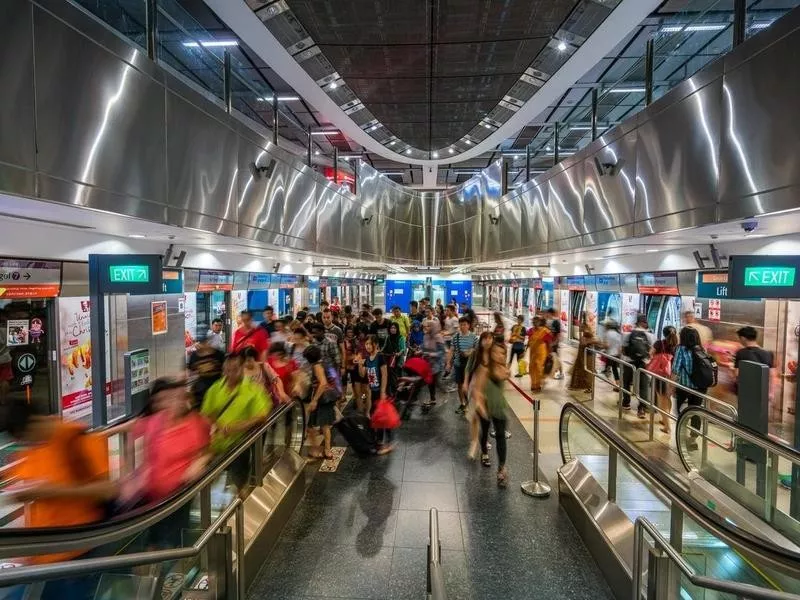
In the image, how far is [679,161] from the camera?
424 centimetres

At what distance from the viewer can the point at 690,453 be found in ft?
18.6

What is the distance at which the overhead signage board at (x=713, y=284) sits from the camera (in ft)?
19.2

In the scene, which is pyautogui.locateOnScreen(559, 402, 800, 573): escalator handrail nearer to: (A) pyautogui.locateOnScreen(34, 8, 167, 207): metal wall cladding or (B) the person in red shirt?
(A) pyautogui.locateOnScreen(34, 8, 167, 207): metal wall cladding

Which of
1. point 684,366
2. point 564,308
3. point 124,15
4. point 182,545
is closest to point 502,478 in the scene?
point 182,545

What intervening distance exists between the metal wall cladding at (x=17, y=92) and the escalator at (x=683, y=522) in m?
4.38

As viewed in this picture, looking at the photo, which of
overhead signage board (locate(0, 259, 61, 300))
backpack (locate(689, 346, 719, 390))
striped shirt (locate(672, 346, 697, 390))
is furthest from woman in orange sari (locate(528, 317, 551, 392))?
overhead signage board (locate(0, 259, 61, 300))

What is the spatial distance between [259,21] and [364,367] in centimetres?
437

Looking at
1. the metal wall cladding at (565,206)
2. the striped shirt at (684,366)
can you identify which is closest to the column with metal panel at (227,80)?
the metal wall cladding at (565,206)

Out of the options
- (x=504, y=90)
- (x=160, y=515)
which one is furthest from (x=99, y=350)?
(x=504, y=90)

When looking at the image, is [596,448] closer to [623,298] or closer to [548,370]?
[548,370]

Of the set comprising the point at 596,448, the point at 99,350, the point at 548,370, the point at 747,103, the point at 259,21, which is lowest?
the point at 596,448

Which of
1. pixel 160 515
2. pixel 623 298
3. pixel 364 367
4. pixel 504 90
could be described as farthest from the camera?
pixel 623 298

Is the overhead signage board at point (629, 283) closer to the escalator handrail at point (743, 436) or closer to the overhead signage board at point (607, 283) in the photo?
the overhead signage board at point (607, 283)

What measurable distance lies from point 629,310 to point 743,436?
314 inches
